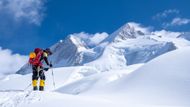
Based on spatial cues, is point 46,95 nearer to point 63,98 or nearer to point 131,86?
point 63,98

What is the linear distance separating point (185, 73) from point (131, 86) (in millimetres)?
3544

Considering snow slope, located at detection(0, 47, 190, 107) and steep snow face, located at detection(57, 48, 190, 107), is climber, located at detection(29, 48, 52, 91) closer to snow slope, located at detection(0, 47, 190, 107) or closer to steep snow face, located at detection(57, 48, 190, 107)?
snow slope, located at detection(0, 47, 190, 107)

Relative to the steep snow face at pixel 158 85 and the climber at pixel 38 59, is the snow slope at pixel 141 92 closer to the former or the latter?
the steep snow face at pixel 158 85

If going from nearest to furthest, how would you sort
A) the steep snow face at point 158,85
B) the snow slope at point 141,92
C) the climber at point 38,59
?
the snow slope at point 141,92
the climber at point 38,59
the steep snow face at point 158,85

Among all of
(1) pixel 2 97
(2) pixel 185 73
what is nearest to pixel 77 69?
(2) pixel 185 73

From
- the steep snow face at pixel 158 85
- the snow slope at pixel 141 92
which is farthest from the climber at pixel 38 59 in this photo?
the steep snow face at pixel 158 85

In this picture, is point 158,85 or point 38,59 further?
point 158,85

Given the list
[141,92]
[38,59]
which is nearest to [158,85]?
[141,92]

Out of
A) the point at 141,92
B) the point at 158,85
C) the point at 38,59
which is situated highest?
the point at 38,59

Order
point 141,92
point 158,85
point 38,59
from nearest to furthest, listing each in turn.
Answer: point 38,59
point 141,92
point 158,85

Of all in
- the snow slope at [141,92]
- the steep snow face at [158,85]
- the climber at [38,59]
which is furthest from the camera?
the steep snow face at [158,85]

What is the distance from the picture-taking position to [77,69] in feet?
320

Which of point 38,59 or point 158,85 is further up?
point 38,59

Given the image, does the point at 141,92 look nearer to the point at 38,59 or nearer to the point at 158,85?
the point at 158,85
